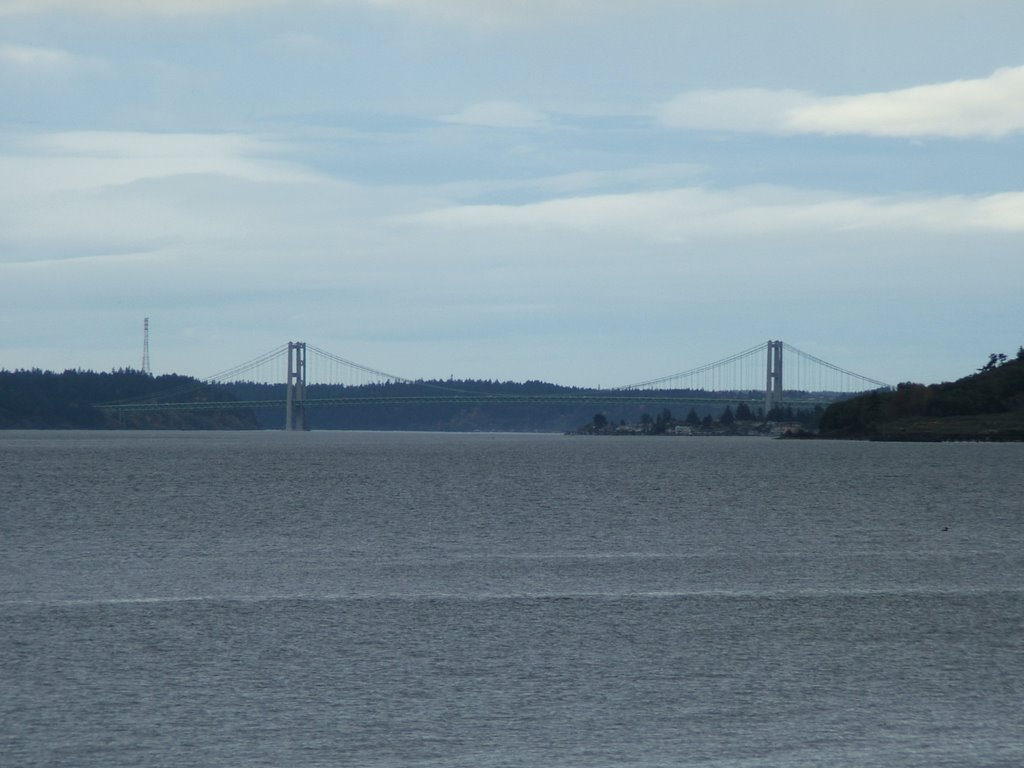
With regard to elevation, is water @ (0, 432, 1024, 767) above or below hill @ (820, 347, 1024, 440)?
below

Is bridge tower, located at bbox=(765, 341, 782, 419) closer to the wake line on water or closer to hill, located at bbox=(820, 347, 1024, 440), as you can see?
hill, located at bbox=(820, 347, 1024, 440)

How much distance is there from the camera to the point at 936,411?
4109 inches

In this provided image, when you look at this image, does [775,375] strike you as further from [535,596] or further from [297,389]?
[535,596]

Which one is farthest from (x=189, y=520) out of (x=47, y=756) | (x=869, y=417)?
(x=869, y=417)

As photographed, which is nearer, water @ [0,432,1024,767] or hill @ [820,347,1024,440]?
water @ [0,432,1024,767]

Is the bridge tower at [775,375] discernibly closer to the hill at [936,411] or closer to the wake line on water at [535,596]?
the hill at [936,411]

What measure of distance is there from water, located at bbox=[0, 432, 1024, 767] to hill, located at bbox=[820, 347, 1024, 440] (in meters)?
71.8

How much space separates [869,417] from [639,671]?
312 feet

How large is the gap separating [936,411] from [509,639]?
96.5 m

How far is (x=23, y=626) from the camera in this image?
1349 cm

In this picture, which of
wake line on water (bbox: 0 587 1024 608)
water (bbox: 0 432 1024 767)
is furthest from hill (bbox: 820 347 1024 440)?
wake line on water (bbox: 0 587 1024 608)

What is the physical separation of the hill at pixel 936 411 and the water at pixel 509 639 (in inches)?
2826

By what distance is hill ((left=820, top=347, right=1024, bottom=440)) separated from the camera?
99562mm

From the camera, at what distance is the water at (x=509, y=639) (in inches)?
348
